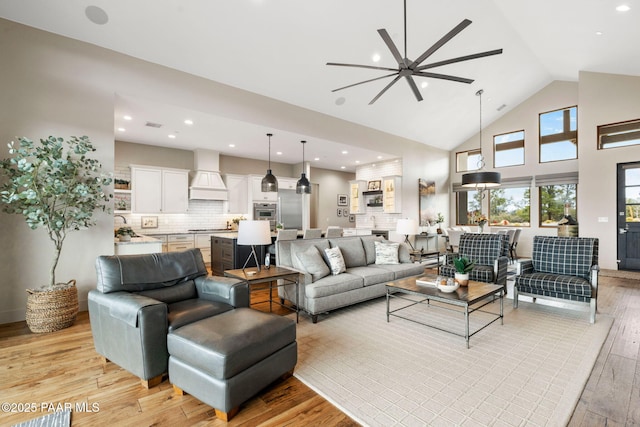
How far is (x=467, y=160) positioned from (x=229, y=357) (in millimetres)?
10441

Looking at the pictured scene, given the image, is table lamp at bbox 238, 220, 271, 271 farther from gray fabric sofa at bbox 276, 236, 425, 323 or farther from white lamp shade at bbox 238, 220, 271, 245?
gray fabric sofa at bbox 276, 236, 425, 323

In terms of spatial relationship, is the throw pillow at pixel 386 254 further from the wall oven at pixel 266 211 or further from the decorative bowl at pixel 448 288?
the wall oven at pixel 266 211

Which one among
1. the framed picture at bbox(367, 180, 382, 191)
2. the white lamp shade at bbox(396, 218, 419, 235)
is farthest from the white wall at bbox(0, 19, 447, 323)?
the framed picture at bbox(367, 180, 382, 191)

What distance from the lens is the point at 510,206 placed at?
9320 millimetres

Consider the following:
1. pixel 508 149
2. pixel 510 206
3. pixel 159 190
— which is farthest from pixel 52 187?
pixel 508 149

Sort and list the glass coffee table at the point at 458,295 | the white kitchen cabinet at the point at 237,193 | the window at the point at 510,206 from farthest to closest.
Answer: the window at the point at 510,206 < the white kitchen cabinet at the point at 237,193 < the glass coffee table at the point at 458,295

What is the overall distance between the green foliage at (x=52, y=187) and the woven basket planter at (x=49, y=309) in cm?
26

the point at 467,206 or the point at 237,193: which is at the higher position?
the point at 237,193

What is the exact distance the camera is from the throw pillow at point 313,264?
397 cm

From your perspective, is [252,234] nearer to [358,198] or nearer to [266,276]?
[266,276]

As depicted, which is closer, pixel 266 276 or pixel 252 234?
pixel 266 276

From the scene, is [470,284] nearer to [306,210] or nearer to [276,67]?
[276,67]

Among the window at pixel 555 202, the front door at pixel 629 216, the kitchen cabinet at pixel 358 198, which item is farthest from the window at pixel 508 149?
the kitchen cabinet at pixel 358 198

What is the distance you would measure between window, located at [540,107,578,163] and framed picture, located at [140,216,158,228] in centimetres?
1055
